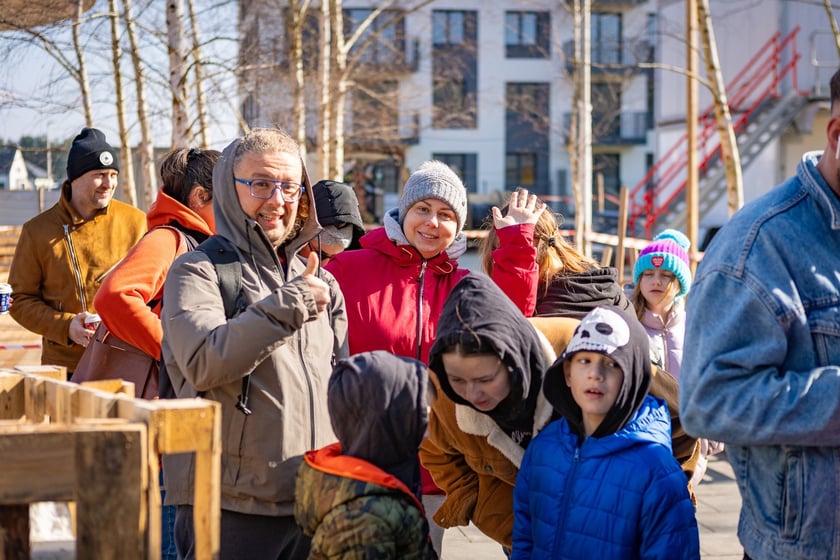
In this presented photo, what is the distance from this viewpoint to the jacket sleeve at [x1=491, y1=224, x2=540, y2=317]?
3840mm

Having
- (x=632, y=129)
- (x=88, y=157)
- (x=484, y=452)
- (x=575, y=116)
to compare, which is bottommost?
(x=484, y=452)

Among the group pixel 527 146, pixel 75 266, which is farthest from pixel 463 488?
pixel 527 146

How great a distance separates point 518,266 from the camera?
152 inches

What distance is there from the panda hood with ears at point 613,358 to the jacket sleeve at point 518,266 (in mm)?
702

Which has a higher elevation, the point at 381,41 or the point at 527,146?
the point at 527,146

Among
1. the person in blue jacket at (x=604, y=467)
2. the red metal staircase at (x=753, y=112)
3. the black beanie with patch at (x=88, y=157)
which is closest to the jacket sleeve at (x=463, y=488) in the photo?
the person in blue jacket at (x=604, y=467)

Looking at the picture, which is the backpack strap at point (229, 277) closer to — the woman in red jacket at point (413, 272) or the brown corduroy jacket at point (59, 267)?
the woman in red jacket at point (413, 272)

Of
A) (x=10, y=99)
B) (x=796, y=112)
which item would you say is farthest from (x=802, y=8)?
(x=10, y=99)

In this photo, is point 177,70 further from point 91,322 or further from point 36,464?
point 36,464

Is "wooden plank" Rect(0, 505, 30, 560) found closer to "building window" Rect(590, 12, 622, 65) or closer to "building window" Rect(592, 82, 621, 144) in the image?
"building window" Rect(592, 82, 621, 144)

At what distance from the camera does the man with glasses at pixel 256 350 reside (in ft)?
9.27

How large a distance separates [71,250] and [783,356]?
3832mm

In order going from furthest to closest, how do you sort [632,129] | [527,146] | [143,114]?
[632,129] < [527,146] < [143,114]

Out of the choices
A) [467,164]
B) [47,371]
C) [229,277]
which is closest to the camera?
[47,371]
